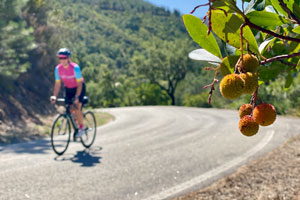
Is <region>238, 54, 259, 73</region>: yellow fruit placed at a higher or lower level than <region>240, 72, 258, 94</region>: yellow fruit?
higher

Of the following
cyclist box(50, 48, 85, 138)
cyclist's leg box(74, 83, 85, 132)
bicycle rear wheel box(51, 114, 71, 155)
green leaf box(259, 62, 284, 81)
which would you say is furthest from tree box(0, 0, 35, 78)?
green leaf box(259, 62, 284, 81)

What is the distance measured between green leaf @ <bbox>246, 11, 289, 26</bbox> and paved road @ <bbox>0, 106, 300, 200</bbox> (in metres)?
3.30

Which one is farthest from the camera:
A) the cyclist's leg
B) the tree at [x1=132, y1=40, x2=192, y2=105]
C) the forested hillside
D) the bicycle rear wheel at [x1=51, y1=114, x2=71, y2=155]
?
the tree at [x1=132, y1=40, x2=192, y2=105]

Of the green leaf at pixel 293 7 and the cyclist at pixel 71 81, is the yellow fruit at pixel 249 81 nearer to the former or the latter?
the green leaf at pixel 293 7

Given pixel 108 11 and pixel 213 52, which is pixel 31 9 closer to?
pixel 213 52

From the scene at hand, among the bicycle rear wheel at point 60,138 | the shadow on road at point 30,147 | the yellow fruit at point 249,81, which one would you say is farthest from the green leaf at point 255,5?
the shadow on road at point 30,147

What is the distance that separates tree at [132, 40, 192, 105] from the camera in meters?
43.0

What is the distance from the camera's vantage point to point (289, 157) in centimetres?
577

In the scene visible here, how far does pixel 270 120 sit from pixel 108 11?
151003 millimetres

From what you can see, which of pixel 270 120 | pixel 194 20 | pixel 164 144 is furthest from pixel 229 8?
pixel 164 144

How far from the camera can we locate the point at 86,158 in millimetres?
6098

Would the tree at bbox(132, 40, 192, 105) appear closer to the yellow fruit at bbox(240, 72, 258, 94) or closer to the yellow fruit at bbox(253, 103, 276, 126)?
the yellow fruit at bbox(253, 103, 276, 126)

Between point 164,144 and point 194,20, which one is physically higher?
point 194,20

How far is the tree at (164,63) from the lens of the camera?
1693 inches
